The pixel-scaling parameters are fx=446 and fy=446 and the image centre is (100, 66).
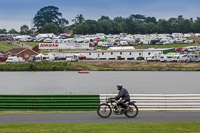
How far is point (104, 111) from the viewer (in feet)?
71.1

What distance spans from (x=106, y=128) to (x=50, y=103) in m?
7.81

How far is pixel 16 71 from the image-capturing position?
9094cm

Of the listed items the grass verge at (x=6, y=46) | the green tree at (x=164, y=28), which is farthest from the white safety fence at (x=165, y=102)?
the green tree at (x=164, y=28)

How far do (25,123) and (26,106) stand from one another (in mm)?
5353

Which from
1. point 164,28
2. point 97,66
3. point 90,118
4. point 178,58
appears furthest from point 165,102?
point 164,28

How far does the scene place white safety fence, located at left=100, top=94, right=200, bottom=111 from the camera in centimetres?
2516

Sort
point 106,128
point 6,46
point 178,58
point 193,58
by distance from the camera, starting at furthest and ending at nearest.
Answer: point 6,46 < point 178,58 < point 193,58 < point 106,128

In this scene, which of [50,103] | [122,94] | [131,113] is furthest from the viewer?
[50,103]

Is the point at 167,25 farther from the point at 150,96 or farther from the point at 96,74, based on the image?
the point at 150,96

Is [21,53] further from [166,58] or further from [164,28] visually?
[164,28]

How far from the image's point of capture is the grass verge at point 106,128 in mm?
17438

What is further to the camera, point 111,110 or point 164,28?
point 164,28

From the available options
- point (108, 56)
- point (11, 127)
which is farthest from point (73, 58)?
point (11, 127)

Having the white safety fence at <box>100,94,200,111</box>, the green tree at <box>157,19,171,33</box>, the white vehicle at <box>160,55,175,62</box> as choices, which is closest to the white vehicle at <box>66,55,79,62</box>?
the white vehicle at <box>160,55,175,62</box>
